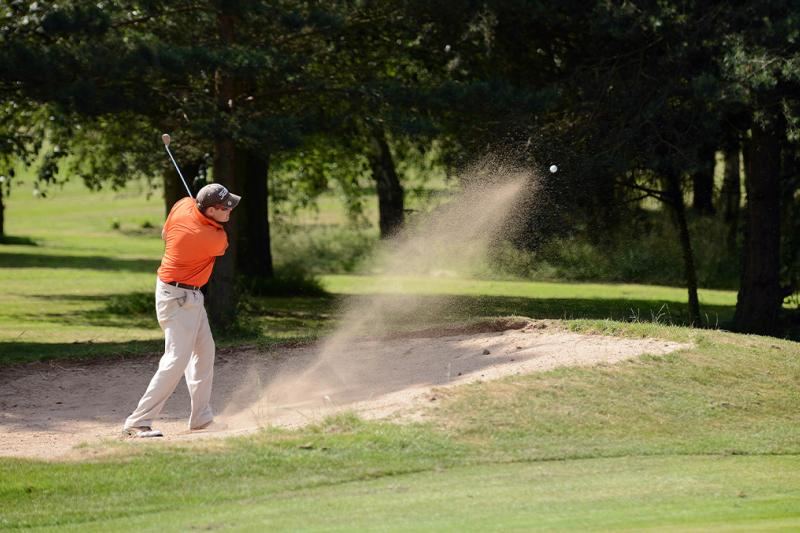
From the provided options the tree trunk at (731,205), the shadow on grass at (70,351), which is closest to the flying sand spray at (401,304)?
the shadow on grass at (70,351)

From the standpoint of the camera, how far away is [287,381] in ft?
40.7

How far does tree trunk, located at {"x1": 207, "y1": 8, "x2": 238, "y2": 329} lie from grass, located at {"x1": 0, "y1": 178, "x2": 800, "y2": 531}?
24.3 ft

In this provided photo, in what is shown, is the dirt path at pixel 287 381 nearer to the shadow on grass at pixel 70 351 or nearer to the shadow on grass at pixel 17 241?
the shadow on grass at pixel 70 351

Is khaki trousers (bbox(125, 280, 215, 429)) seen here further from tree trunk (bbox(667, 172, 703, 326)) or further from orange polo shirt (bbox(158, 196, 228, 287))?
tree trunk (bbox(667, 172, 703, 326))

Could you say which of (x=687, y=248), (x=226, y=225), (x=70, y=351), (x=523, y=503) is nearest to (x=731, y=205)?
(x=687, y=248)

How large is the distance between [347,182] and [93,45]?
1748cm

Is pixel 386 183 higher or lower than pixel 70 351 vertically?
higher

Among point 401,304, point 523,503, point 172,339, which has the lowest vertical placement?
point 523,503

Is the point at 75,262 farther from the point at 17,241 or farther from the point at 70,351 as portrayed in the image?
the point at 70,351

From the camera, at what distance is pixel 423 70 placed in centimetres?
2103

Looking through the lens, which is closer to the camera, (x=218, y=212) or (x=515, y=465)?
(x=515, y=465)

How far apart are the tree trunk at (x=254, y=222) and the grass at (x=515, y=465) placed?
14593mm

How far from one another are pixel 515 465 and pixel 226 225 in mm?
11025

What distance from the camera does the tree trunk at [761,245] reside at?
1861 centimetres
